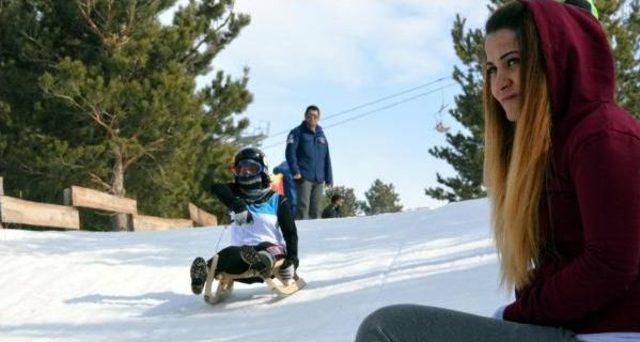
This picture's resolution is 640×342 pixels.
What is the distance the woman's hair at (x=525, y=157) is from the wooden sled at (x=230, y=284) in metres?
4.17

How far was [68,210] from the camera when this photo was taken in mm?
12102

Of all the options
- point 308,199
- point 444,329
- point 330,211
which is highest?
point 308,199

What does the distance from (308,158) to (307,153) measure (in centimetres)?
8

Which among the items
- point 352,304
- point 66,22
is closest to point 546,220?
point 352,304

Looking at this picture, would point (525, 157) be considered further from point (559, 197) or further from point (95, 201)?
point (95, 201)

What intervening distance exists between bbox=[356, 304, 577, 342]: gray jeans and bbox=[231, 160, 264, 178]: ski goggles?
15.1 ft

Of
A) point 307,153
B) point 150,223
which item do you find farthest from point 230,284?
point 150,223

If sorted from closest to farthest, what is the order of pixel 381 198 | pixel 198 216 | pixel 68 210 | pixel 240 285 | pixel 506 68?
1. pixel 506 68
2. pixel 240 285
3. pixel 68 210
4. pixel 198 216
5. pixel 381 198

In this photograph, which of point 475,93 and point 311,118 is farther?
point 475,93

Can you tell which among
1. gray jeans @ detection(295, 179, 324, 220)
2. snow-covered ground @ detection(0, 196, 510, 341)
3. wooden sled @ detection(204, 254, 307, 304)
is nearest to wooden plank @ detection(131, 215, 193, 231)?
gray jeans @ detection(295, 179, 324, 220)

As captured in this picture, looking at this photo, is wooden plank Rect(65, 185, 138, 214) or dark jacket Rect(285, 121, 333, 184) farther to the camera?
wooden plank Rect(65, 185, 138, 214)

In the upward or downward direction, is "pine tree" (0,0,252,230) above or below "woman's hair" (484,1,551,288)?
above

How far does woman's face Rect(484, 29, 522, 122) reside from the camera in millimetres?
1725

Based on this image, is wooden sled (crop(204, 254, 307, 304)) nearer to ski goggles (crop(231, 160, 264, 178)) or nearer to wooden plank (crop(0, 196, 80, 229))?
ski goggles (crop(231, 160, 264, 178))
